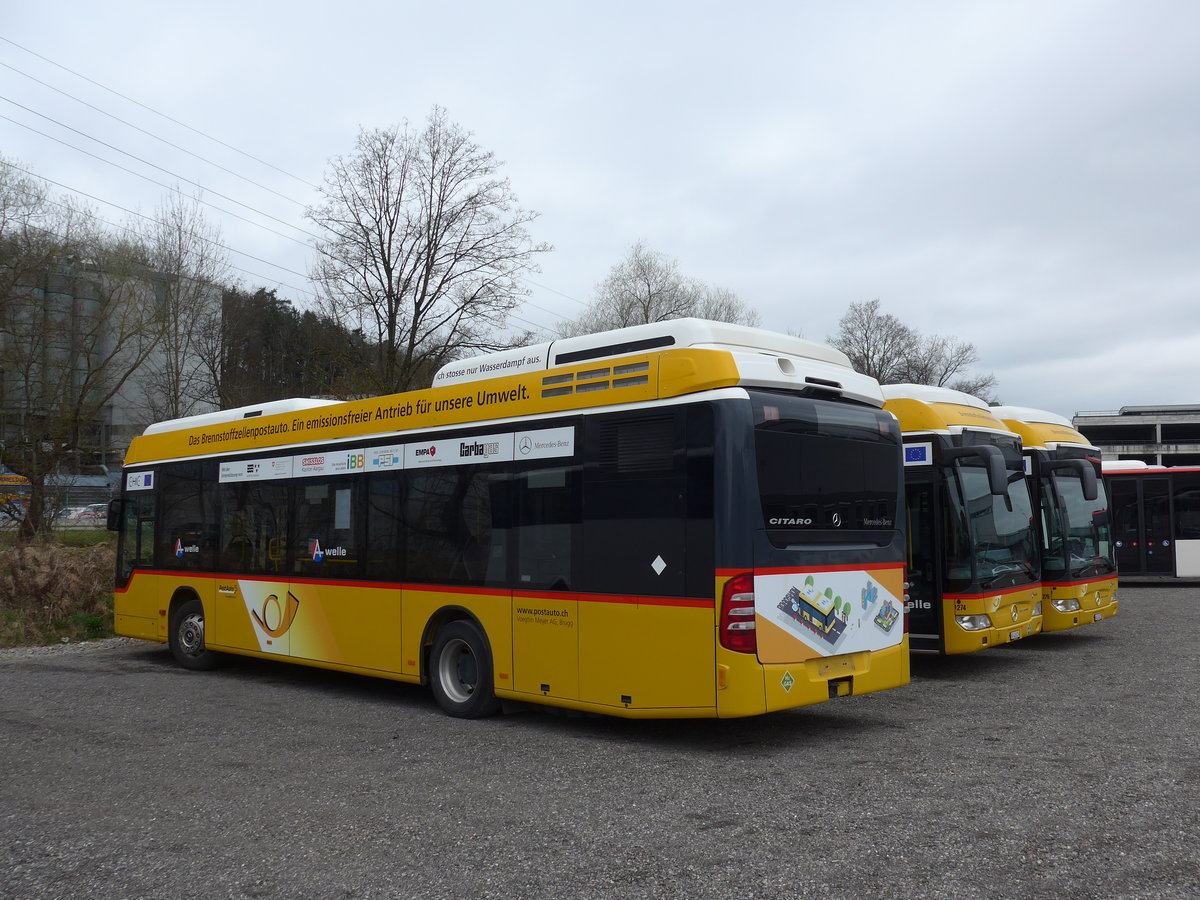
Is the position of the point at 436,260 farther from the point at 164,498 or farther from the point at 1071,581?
the point at 1071,581

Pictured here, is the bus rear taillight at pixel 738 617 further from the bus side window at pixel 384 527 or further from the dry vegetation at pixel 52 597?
the dry vegetation at pixel 52 597

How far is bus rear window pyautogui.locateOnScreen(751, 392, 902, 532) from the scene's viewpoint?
24.9ft

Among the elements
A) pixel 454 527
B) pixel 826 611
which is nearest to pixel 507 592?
pixel 454 527

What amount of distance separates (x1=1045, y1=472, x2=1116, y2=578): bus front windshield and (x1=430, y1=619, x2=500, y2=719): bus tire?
8.95 meters

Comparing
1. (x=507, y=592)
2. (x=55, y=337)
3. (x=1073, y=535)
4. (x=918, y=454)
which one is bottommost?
(x=507, y=592)

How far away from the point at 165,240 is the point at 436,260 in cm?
957

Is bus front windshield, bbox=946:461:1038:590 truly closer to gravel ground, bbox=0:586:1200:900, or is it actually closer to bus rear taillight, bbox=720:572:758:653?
gravel ground, bbox=0:586:1200:900

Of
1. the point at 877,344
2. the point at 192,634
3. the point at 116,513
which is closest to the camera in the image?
the point at 192,634

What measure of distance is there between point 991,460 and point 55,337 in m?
22.2

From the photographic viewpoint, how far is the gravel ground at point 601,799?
479 cm

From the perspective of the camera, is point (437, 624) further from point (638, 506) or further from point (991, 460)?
point (991, 460)

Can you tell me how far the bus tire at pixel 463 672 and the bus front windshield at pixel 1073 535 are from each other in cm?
895

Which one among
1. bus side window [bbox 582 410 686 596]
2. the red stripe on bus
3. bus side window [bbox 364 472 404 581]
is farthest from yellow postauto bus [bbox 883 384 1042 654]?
bus side window [bbox 364 472 404 581]

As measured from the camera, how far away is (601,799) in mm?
6258
